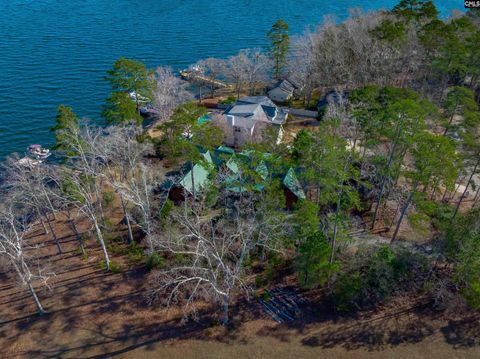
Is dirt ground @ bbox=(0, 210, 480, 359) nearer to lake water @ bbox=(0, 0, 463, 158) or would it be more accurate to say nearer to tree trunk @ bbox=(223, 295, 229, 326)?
tree trunk @ bbox=(223, 295, 229, 326)

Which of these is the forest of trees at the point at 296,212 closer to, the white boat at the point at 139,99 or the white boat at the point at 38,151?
the white boat at the point at 139,99

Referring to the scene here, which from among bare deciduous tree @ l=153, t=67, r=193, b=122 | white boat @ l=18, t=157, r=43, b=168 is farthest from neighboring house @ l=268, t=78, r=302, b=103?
white boat @ l=18, t=157, r=43, b=168

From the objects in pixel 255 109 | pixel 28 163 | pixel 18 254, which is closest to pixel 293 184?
pixel 255 109

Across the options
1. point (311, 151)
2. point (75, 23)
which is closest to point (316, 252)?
point (311, 151)

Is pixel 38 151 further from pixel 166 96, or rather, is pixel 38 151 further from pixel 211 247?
pixel 211 247

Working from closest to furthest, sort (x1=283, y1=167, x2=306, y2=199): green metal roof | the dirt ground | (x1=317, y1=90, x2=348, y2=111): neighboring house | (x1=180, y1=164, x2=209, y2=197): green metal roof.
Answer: the dirt ground < (x1=283, y1=167, x2=306, y2=199): green metal roof < (x1=180, y1=164, x2=209, y2=197): green metal roof < (x1=317, y1=90, x2=348, y2=111): neighboring house

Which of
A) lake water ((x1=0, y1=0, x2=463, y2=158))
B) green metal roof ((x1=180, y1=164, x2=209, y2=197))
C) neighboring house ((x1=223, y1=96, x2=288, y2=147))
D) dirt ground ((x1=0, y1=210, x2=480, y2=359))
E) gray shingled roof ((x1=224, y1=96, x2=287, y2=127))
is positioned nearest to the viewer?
dirt ground ((x1=0, y1=210, x2=480, y2=359))

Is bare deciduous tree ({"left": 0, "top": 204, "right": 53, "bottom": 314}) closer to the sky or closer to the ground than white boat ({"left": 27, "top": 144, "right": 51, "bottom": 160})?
closer to the ground
